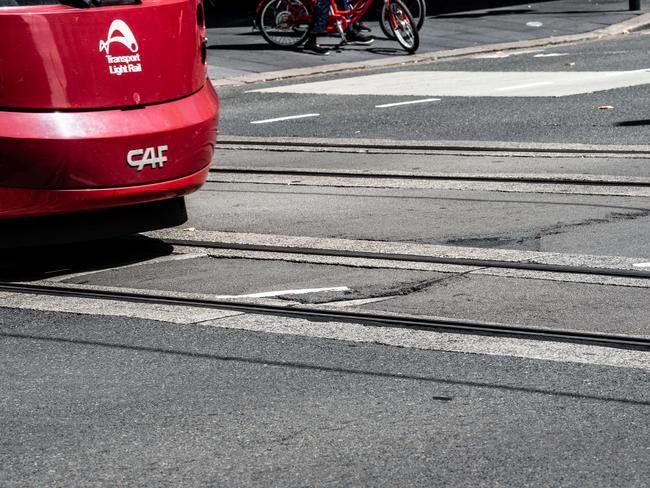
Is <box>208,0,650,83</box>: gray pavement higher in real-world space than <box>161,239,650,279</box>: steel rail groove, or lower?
lower

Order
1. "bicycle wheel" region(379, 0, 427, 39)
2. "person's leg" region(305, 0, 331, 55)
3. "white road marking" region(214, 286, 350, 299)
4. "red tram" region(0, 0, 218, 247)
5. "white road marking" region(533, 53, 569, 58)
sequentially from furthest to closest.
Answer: "bicycle wheel" region(379, 0, 427, 39)
"person's leg" region(305, 0, 331, 55)
"white road marking" region(533, 53, 569, 58)
"red tram" region(0, 0, 218, 247)
"white road marking" region(214, 286, 350, 299)

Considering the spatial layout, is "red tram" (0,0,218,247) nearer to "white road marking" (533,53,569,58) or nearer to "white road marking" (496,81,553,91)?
"white road marking" (496,81,553,91)

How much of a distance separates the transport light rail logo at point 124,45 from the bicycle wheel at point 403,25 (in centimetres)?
1217

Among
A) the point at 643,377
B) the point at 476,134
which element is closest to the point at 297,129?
the point at 476,134

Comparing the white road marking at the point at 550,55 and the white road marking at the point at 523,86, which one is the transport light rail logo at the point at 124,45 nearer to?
→ the white road marking at the point at 523,86

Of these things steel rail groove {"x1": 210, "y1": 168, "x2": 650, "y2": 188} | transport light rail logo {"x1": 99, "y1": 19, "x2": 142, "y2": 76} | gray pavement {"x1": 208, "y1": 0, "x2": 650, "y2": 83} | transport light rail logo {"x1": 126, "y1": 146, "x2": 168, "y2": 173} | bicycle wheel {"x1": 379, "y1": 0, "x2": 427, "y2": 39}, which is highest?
transport light rail logo {"x1": 99, "y1": 19, "x2": 142, "y2": 76}

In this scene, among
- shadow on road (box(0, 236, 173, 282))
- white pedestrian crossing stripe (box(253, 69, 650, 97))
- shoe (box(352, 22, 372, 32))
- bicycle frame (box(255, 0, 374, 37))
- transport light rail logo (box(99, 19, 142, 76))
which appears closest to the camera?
transport light rail logo (box(99, 19, 142, 76))

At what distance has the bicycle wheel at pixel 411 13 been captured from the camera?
1897cm

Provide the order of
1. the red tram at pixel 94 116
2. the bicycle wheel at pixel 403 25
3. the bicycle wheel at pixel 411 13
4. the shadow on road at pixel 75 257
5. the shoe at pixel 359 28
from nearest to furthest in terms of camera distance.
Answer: the red tram at pixel 94 116 < the shadow on road at pixel 75 257 < the bicycle wheel at pixel 403 25 < the bicycle wheel at pixel 411 13 < the shoe at pixel 359 28

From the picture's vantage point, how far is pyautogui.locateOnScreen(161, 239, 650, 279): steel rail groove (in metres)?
6.63

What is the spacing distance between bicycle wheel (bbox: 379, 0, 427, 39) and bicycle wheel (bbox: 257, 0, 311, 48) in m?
1.10

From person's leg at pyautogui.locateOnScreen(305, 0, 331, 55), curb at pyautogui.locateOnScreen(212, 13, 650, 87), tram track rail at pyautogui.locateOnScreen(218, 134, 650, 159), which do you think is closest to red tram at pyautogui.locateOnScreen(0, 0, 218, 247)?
tram track rail at pyautogui.locateOnScreen(218, 134, 650, 159)

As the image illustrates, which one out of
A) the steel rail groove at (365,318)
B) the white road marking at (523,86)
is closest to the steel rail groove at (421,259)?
the steel rail groove at (365,318)

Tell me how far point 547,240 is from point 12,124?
297 centimetres
